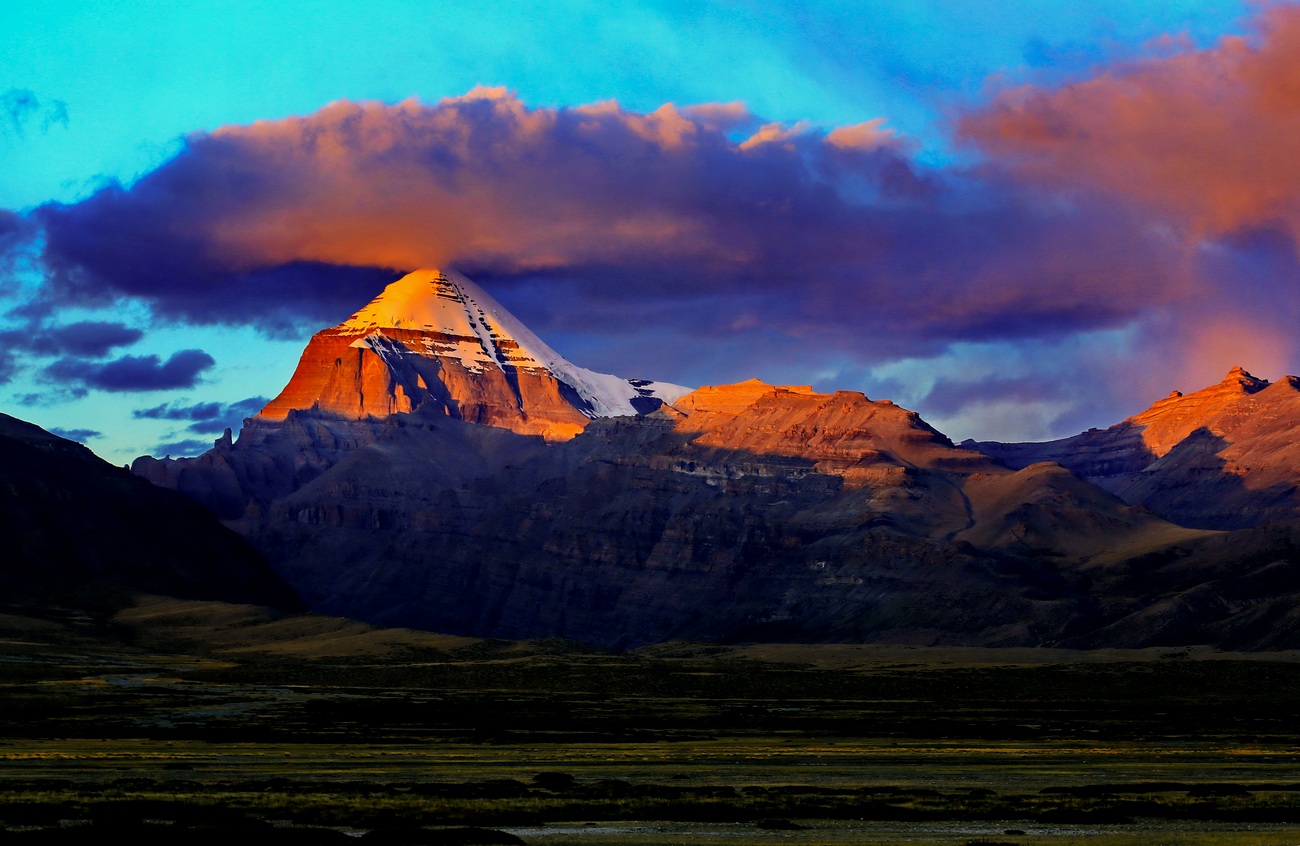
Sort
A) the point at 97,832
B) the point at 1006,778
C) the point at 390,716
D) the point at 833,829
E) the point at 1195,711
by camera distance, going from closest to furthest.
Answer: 1. the point at 97,832
2. the point at 833,829
3. the point at 1006,778
4. the point at 390,716
5. the point at 1195,711

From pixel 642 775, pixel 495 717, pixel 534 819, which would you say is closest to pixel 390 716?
pixel 495 717

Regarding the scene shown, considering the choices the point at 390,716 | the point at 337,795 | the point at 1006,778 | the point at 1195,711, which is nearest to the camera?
the point at 337,795

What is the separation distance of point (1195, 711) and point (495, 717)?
7458 cm

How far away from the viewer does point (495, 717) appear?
15200 cm

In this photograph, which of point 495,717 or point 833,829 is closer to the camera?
point 833,829

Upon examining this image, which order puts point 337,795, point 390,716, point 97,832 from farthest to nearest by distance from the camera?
1. point 390,716
2. point 337,795
3. point 97,832

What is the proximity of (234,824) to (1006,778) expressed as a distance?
1725 inches

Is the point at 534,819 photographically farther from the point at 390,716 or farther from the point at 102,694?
the point at 102,694

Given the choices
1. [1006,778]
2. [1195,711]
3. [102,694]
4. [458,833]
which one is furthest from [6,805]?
[1195,711]

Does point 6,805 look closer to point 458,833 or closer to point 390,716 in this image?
point 458,833

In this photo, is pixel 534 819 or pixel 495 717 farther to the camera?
pixel 495 717

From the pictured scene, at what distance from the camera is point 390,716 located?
490 ft

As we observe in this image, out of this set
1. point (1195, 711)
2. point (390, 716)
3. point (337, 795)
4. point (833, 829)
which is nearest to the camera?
point (833, 829)

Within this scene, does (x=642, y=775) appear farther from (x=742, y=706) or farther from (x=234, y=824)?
(x=742, y=706)
